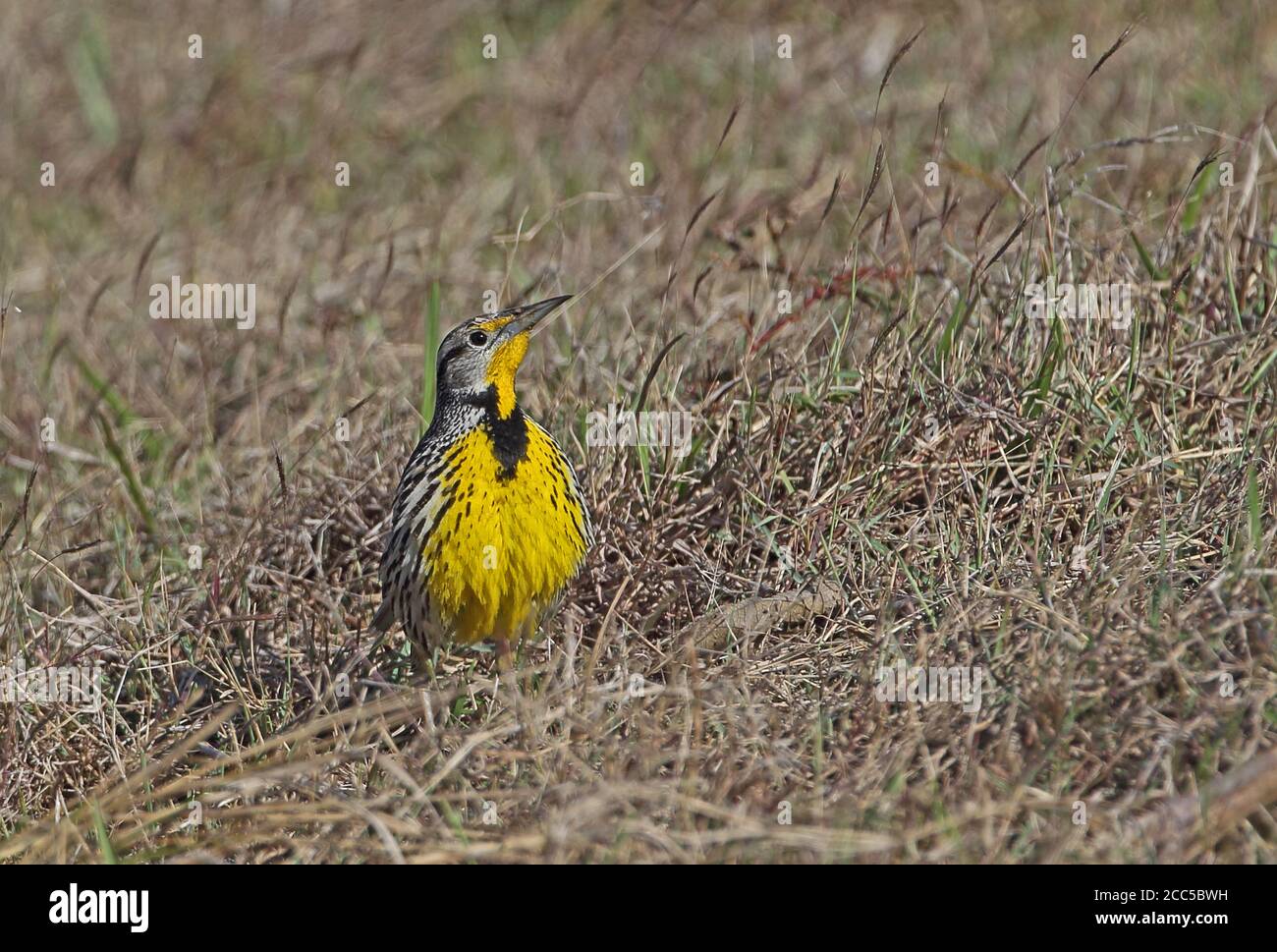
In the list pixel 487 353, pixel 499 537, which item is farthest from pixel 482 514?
pixel 487 353

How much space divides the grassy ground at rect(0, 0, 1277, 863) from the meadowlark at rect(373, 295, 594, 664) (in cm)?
17

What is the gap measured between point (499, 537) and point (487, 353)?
0.52 meters

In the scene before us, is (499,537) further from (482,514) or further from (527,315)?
(527,315)

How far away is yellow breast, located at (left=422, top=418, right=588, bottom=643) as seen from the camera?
154 inches

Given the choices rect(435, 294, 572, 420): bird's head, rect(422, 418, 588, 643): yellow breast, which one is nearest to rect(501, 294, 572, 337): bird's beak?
rect(435, 294, 572, 420): bird's head

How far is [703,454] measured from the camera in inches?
179

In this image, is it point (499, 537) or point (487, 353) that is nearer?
point (499, 537)

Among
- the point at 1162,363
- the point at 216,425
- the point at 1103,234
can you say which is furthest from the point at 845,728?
the point at 216,425

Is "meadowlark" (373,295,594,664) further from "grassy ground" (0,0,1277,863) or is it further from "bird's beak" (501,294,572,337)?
"grassy ground" (0,0,1277,863)

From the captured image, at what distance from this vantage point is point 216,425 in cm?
572

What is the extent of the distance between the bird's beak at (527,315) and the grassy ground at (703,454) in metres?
0.36

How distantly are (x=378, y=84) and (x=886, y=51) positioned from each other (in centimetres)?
233

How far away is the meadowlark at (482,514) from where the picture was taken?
3.93 m

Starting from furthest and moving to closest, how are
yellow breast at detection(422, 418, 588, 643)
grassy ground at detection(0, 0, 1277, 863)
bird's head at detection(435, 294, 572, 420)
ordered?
bird's head at detection(435, 294, 572, 420), yellow breast at detection(422, 418, 588, 643), grassy ground at detection(0, 0, 1277, 863)
